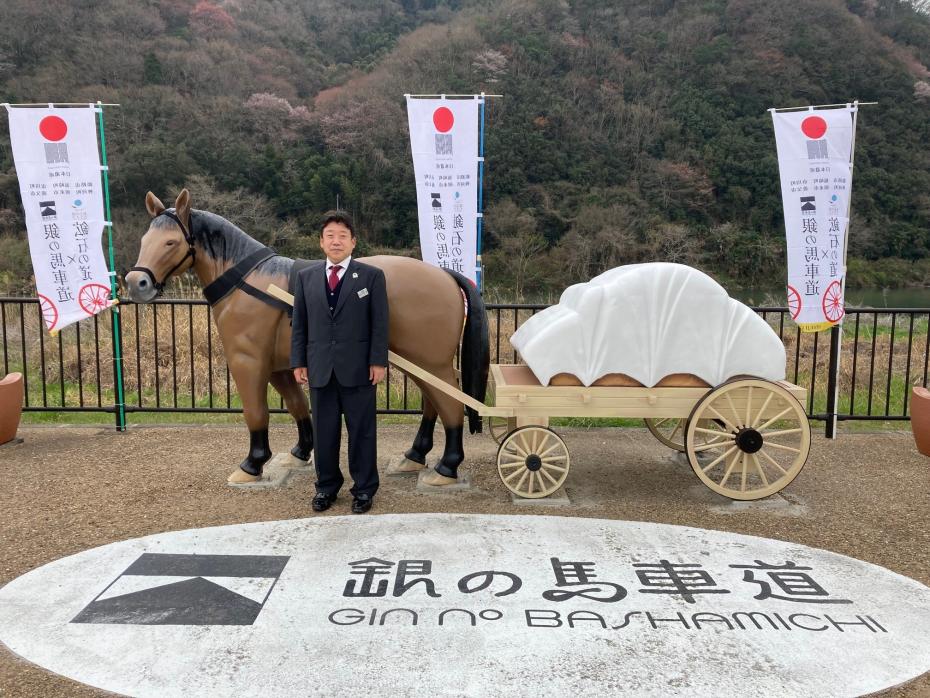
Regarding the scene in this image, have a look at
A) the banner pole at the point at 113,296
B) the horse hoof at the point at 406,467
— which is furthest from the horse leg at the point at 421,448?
the banner pole at the point at 113,296

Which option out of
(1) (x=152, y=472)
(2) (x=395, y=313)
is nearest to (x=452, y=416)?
(2) (x=395, y=313)

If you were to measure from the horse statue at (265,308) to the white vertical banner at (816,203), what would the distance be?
10.0 feet

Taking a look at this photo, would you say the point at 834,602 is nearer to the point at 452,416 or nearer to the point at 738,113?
the point at 452,416

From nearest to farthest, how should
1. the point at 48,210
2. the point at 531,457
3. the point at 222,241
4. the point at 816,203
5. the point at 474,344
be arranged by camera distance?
1. the point at 531,457
2. the point at 222,241
3. the point at 474,344
4. the point at 48,210
5. the point at 816,203

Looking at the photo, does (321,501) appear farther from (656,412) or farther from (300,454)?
(656,412)

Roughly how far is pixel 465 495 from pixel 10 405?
386 centimetres

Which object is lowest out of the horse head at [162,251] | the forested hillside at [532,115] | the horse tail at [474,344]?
the horse tail at [474,344]

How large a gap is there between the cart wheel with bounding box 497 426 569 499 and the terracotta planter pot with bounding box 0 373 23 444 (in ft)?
13.3

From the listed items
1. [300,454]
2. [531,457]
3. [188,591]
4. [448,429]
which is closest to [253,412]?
[300,454]

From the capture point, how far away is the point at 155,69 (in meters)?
32.9

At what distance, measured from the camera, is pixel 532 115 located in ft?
106

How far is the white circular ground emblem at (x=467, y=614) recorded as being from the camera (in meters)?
2.70

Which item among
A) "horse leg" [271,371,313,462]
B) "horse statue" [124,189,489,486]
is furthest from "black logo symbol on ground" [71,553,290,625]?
"horse leg" [271,371,313,462]

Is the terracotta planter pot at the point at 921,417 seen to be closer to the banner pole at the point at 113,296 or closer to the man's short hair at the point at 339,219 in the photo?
the man's short hair at the point at 339,219
